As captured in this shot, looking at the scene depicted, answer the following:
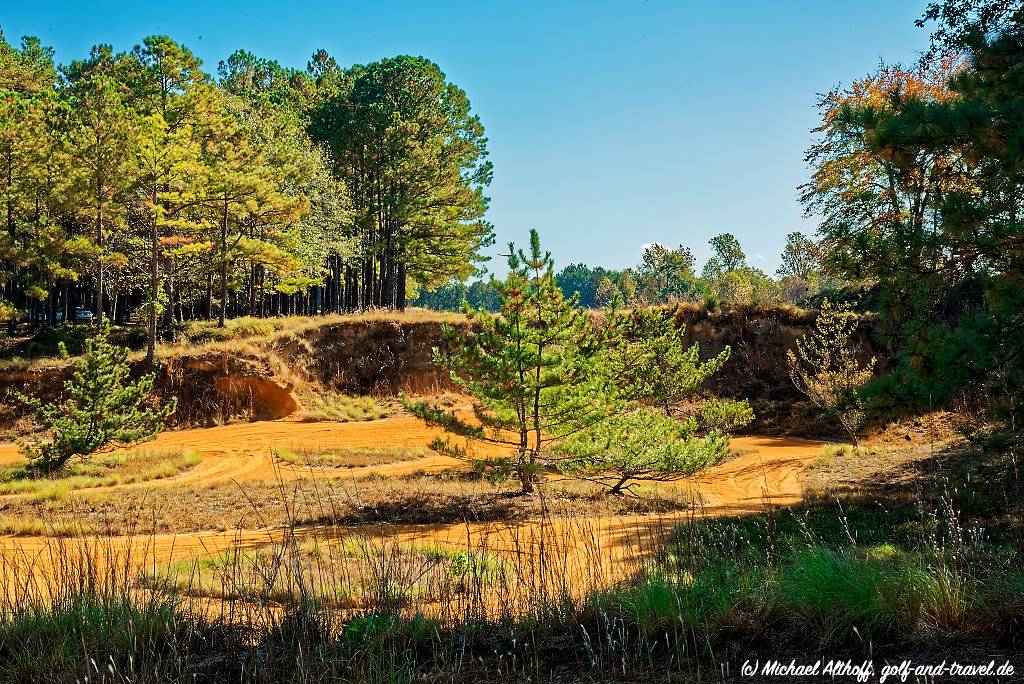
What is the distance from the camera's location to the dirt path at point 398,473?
1019 centimetres

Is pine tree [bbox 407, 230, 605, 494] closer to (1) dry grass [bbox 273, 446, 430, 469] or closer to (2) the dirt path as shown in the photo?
(2) the dirt path

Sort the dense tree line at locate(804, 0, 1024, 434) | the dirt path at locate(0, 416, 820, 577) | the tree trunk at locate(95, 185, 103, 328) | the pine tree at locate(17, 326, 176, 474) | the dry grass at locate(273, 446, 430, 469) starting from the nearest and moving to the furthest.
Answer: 1. the dense tree line at locate(804, 0, 1024, 434)
2. the dirt path at locate(0, 416, 820, 577)
3. the pine tree at locate(17, 326, 176, 474)
4. the dry grass at locate(273, 446, 430, 469)
5. the tree trunk at locate(95, 185, 103, 328)

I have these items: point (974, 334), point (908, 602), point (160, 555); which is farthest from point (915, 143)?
point (160, 555)

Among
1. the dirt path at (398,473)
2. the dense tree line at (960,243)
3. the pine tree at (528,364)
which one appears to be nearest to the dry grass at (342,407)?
the dirt path at (398,473)

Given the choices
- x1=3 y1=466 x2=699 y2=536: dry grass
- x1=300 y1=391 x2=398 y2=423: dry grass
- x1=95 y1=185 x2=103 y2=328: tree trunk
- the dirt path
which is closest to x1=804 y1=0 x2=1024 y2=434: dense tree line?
the dirt path

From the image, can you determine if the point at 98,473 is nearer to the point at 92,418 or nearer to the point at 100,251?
the point at 92,418

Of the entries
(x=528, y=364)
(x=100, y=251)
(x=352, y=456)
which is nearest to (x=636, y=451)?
(x=528, y=364)

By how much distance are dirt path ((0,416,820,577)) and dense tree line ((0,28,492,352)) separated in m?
7.31

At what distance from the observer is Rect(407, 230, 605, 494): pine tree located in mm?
13734

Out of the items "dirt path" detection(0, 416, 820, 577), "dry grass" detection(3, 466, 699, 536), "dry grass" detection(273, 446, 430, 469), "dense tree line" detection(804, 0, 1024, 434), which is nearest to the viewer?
"dense tree line" detection(804, 0, 1024, 434)

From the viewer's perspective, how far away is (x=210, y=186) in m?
30.5

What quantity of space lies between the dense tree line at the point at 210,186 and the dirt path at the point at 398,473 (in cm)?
731

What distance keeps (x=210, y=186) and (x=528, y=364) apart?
878 inches

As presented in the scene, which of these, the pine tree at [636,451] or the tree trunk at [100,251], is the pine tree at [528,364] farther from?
the tree trunk at [100,251]
